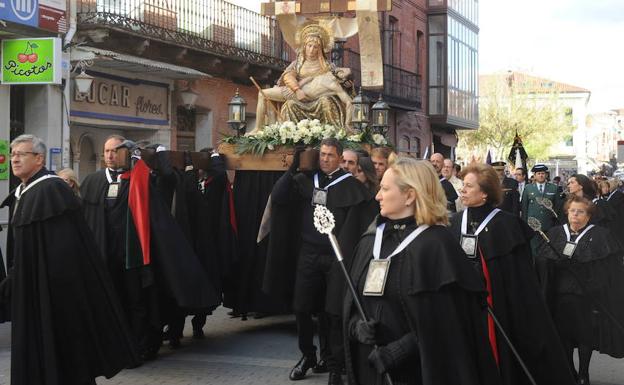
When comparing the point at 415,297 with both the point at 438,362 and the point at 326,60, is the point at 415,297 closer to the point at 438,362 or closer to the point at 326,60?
the point at 438,362

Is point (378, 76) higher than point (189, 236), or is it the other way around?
point (378, 76)

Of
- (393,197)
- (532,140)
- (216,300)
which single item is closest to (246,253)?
(216,300)

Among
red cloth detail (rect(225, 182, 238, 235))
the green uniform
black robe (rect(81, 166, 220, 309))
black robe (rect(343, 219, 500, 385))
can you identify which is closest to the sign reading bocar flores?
red cloth detail (rect(225, 182, 238, 235))

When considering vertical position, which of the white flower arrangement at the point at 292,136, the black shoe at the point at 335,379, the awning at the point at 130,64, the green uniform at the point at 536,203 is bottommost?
the black shoe at the point at 335,379

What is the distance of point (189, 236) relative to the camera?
31.0 feet

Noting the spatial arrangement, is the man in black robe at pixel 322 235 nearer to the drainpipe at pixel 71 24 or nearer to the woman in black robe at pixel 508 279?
the woman in black robe at pixel 508 279

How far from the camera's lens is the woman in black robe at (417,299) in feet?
14.0

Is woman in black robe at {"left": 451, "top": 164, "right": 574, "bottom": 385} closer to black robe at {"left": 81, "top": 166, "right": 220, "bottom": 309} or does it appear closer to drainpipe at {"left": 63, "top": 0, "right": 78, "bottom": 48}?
black robe at {"left": 81, "top": 166, "right": 220, "bottom": 309}

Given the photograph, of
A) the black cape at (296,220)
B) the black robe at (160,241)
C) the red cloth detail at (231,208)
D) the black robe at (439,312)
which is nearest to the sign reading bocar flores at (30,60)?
the red cloth detail at (231,208)

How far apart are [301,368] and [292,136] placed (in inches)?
116

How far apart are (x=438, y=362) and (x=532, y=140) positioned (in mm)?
51727

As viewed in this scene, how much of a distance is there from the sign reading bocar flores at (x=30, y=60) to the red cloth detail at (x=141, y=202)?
Answer: 7914mm

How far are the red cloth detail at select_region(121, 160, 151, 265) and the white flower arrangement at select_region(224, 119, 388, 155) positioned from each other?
1.86 m

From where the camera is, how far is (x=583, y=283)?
→ 313 inches
